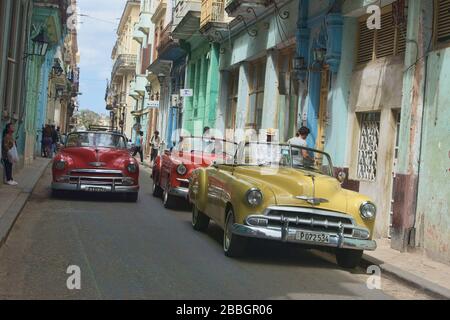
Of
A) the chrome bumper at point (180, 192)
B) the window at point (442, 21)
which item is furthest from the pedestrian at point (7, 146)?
the window at point (442, 21)

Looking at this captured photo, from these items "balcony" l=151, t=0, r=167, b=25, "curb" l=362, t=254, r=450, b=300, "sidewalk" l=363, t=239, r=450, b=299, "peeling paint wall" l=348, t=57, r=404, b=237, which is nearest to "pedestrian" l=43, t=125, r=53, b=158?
"balcony" l=151, t=0, r=167, b=25

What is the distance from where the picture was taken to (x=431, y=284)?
748 cm

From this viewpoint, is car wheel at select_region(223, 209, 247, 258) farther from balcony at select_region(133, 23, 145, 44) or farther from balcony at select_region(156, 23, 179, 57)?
balcony at select_region(133, 23, 145, 44)

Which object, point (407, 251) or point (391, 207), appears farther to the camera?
point (391, 207)

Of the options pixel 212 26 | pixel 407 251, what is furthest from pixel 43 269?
pixel 212 26

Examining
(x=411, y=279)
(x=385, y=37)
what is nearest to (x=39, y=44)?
(x=385, y=37)

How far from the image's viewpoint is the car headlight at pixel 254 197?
26.0ft

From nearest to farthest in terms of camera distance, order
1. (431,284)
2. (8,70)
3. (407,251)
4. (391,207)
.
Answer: (431,284)
(407,251)
(391,207)
(8,70)

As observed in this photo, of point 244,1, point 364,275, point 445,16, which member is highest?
point 244,1

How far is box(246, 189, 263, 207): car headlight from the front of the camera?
7.93m

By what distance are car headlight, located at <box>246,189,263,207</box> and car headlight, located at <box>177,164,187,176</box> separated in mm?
5042
